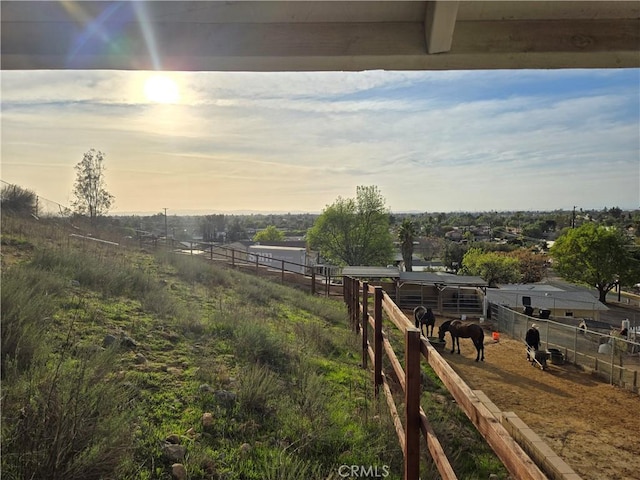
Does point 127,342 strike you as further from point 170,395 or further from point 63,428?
point 63,428

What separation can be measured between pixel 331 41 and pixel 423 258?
86.0m

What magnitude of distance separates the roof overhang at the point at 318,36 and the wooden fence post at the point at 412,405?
Result: 6.54 ft

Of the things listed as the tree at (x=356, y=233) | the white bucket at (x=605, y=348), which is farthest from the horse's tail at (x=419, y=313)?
the tree at (x=356, y=233)

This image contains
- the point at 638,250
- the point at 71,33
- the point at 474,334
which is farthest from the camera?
the point at 638,250

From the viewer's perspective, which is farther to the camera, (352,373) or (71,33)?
(352,373)

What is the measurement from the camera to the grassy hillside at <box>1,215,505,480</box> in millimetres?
3084

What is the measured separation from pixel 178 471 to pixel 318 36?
3.24 metres

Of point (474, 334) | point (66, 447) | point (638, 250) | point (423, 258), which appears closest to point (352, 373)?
point (66, 447)

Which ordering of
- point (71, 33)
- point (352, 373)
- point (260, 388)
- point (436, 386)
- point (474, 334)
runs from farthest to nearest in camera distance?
point (474, 334)
point (436, 386)
point (352, 373)
point (260, 388)
point (71, 33)

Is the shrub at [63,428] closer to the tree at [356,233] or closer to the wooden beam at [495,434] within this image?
the wooden beam at [495,434]

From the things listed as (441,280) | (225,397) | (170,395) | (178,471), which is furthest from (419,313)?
(178,471)

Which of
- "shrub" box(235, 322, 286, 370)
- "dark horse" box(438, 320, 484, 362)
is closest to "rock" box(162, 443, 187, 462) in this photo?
"shrub" box(235, 322, 286, 370)

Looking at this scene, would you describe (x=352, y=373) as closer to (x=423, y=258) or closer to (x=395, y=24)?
(x=395, y=24)

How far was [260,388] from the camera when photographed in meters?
4.59
